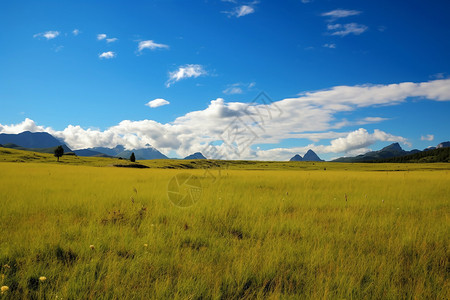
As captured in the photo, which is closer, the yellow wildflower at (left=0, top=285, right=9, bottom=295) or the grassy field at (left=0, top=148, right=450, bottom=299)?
the yellow wildflower at (left=0, top=285, right=9, bottom=295)

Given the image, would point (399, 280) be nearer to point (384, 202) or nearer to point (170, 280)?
point (170, 280)

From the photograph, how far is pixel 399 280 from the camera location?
10.9 ft

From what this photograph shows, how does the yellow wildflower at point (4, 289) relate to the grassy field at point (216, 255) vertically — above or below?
above

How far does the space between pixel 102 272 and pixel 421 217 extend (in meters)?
7.58

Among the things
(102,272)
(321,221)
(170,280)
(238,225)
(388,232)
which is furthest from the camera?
(321,221)

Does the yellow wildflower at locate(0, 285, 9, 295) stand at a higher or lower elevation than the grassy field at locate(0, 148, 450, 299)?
higher

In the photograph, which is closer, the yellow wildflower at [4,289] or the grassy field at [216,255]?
the yellow wildflower at [4,289]

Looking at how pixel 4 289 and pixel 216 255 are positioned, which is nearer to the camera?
pixel 4 289

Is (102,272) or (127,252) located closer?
(102,272)

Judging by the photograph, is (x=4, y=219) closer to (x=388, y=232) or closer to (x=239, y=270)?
(x=239, y=270)

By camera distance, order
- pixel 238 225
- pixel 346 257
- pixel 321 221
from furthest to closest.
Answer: pixel 321 221 → pixel 238 225 → pixel 346 257

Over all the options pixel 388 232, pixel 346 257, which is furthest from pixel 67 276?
pixel 388 232

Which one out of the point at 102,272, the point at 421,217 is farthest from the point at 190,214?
the point at 421,217

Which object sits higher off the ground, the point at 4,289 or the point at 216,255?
the point at 4,289
